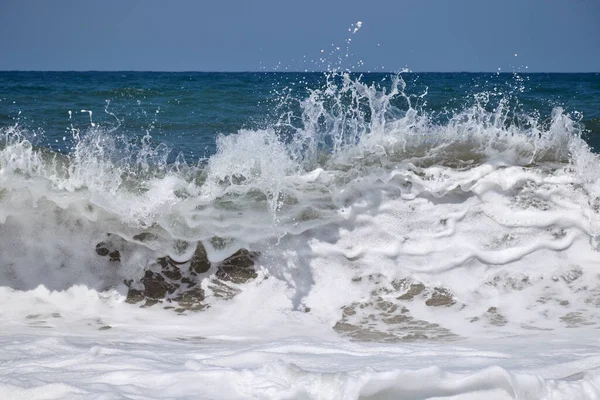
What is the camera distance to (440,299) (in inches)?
146

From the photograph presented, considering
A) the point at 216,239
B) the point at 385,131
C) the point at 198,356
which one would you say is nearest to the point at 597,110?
the point at 385,131

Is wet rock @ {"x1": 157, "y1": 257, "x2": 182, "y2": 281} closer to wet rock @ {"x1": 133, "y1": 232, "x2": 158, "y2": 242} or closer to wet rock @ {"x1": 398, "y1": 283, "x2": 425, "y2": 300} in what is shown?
wet rock @ {"x1": 133, "y1": 232, "x2": 158, "y2": 242}

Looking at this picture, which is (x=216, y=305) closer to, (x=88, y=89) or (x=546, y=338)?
A: (x=546, y=338)

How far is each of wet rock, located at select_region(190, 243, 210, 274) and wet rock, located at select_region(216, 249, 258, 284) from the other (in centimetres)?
9

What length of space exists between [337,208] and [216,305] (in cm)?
93

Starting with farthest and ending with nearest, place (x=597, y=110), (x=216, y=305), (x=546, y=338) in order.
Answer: (x=597, y=110) → (x=216, y=305) → (x=546, y=338)

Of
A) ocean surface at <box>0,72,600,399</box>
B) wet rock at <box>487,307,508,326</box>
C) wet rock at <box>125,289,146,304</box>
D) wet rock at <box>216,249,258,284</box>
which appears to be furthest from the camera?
wet rock at <box>216,249,258,284</box>

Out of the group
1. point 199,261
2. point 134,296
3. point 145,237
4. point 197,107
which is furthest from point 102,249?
point 197,107

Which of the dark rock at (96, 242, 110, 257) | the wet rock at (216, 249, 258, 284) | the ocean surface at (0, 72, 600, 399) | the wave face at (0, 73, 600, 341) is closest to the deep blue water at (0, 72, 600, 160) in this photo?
the ocean surface at (0, 72, 600, 399)

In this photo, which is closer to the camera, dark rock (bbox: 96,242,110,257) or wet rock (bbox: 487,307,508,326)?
wet rock (bbox: 487,307,508,326)

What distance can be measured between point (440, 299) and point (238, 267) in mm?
1155

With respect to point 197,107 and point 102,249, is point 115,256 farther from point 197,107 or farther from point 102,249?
point 197,107

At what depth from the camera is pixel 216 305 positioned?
3742 mm

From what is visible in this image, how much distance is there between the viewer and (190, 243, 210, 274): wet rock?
156 inches
